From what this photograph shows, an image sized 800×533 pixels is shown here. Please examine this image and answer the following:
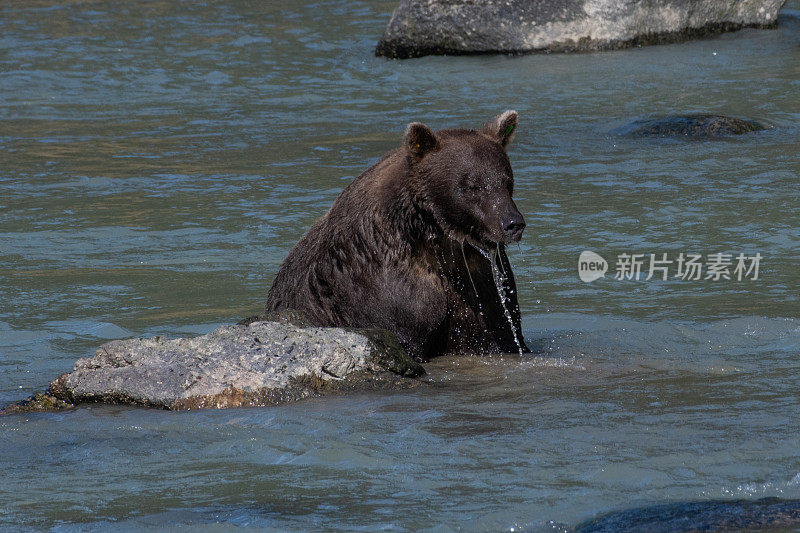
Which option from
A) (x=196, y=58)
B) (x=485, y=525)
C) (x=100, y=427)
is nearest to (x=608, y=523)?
(x=485, y=525)

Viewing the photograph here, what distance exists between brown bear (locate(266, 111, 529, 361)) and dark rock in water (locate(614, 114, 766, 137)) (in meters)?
6.49

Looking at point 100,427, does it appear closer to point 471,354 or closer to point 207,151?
point 471,354

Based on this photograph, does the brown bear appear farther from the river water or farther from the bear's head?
the river water

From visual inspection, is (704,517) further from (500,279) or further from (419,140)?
(419,140)

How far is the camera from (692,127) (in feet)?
45.7

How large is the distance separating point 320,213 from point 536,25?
796cm

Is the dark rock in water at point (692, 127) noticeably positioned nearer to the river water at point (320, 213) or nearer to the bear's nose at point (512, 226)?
the river water at point (320, 213)

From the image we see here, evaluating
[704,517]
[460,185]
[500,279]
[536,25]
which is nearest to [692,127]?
[536,25]

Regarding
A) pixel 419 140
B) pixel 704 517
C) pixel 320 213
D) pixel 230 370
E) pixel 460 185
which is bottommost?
pixel 320 213

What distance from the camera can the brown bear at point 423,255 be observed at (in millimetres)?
7617

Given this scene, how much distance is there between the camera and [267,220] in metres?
11.5

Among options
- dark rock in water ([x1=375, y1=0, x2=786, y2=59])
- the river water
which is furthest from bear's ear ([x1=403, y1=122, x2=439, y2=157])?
dark rock in water ([x1=375, y1=0, x2=786, y2=59])

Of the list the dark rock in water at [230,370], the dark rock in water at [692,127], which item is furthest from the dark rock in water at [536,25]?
the dark rock in water at [230,370]

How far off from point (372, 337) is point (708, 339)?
7.27ft
